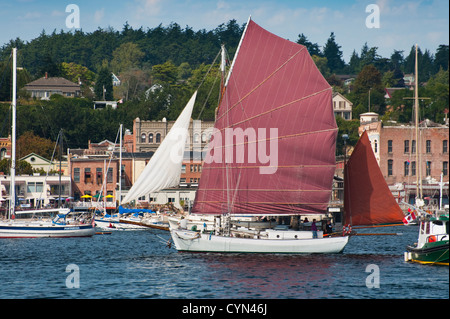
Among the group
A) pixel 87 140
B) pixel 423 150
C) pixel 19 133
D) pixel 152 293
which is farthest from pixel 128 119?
→ pixel 152 293

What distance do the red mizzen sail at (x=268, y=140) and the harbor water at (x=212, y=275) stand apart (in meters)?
4.42

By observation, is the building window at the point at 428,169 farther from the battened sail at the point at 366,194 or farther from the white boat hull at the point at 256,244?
the white boat hull at the point at 256,244

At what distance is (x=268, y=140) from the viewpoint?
191 feet

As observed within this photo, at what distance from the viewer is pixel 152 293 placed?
41906 millimetres

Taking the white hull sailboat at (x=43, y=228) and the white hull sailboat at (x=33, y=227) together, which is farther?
the white hull sailboat at (x=43, y=228)

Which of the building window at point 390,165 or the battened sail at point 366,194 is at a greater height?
the building window at point 390,165

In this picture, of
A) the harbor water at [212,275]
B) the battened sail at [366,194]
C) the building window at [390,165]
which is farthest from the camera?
the building window at [390,165]

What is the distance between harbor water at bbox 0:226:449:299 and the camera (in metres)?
41.6

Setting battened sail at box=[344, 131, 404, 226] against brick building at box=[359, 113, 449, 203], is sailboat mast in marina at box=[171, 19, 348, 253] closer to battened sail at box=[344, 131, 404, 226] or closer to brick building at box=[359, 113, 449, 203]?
battened sail at box=[344, 131, 404, 226]

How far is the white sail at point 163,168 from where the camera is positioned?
53938 mm

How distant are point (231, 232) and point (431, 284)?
17.2m

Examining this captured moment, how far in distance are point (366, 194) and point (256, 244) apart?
8.58 metres

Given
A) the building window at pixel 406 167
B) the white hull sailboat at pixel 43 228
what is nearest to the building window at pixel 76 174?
the white hull sailboat at pixel 43 228

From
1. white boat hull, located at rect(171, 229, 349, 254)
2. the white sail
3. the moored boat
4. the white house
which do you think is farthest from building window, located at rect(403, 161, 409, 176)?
the white sail
